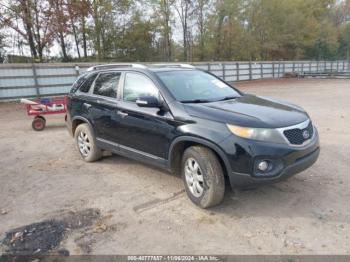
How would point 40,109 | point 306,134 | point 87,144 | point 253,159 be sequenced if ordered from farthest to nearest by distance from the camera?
point 40,109 → point 87,144 → point 306,134 → point 253,159

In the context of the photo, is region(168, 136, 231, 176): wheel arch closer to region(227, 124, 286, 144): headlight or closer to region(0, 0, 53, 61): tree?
region(227, 124, 286, 144): headlight

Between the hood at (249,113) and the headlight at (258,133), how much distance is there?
5 centimetres

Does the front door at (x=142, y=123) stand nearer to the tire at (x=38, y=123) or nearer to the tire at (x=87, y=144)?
the tire at (x=87, y=144)

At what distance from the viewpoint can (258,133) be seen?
3.19m

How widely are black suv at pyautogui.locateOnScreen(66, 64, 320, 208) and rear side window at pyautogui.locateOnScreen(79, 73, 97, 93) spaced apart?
0.18m

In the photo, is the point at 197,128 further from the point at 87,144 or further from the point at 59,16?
the point at 59,16

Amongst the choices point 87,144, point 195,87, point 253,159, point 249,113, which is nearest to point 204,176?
point 253,159

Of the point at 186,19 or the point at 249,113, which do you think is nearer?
the point at 249,113

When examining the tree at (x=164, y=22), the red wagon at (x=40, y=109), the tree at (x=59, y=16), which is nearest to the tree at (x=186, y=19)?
the tree at (x=164, y=22)

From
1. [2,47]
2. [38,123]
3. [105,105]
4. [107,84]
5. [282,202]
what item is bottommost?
[282,202]

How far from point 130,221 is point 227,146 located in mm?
1402

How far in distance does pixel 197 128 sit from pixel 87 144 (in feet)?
8.83

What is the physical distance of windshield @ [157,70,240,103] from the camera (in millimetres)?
3990

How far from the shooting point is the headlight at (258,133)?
3.18 meters
